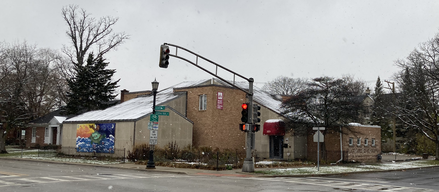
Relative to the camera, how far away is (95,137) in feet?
118

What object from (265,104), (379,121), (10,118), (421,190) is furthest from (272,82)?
(421,190)

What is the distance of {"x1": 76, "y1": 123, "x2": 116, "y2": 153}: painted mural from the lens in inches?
1363

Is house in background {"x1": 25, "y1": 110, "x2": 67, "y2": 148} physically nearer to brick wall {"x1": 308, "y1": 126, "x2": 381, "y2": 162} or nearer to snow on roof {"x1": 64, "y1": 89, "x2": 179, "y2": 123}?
snow on roof {"x1": 64, "y1": 89, "x2": 179, "y2": 123}

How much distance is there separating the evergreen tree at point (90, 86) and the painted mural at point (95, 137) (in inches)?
517

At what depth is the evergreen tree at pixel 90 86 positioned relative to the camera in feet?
165

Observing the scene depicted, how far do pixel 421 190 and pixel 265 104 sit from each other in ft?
87.8

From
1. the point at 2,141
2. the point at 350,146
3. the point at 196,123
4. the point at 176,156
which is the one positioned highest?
the point at 196,123

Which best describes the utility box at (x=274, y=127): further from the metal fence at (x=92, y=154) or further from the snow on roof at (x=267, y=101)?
A: the metal fence at (x=92, y=154)

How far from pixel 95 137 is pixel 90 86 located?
17.2 m

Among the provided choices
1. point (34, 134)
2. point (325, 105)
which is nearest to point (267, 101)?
point (325, 105)

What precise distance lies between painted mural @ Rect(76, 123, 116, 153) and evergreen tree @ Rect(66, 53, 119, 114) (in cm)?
1313

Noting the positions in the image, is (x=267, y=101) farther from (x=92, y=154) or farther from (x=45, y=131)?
(x=45, y=131)

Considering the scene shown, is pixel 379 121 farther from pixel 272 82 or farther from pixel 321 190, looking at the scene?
pixel 321 190

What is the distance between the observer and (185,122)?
120ft
